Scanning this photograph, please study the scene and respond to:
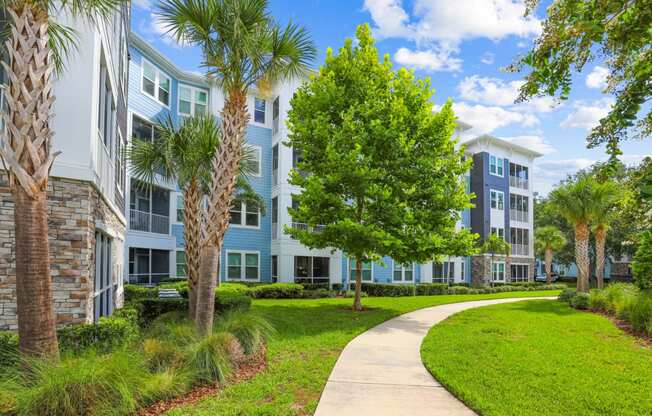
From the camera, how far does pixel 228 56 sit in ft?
30.5

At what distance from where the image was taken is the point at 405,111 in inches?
566

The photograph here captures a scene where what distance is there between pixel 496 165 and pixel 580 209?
50.0ft

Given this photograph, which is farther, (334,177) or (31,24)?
(334,177)

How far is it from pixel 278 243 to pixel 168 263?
5.97 metres

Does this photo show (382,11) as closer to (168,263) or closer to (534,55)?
(534,55)

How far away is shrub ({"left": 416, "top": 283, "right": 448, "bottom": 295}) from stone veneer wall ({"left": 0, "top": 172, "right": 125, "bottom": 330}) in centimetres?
2182

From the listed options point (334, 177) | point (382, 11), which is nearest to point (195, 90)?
point (334, 177)

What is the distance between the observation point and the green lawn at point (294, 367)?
5.48m

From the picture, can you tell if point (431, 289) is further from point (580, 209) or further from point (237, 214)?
point (237, 214)

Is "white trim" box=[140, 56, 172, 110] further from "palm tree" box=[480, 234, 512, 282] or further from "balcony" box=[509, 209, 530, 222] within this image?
"balcony" box=[509, 209, 530, 222]

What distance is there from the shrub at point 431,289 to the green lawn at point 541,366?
13.5 m

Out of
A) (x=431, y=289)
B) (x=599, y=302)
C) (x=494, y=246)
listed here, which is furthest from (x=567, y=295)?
(x=494, y=246)

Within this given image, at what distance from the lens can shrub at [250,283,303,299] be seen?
20.0 metres

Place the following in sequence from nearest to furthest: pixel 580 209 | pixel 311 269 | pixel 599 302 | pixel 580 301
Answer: pixel 599 302
pixel 580 301
pixel 580 209
pixel 311 269
